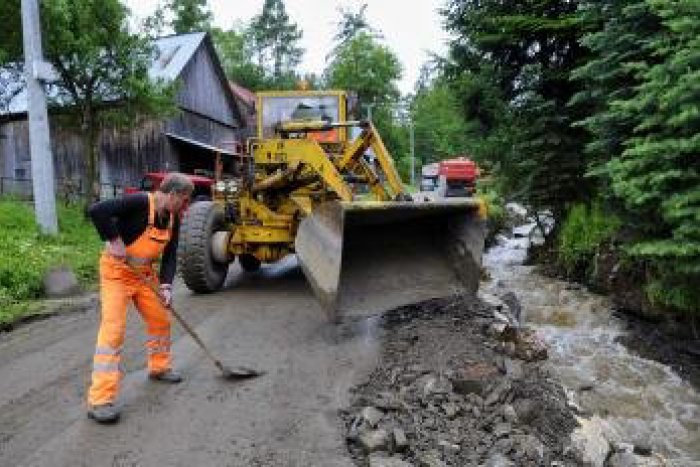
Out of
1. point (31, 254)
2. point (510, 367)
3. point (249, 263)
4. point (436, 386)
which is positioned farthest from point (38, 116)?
point (436, 386)

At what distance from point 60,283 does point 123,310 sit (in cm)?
603

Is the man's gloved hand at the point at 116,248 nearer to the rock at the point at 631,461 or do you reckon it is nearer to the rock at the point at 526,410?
the rock at the point at 526,410

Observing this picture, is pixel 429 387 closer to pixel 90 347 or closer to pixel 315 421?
pixel 315 421

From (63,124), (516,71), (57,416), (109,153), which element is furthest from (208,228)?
(109,153)

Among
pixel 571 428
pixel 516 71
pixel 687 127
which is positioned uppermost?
pixel 516 71

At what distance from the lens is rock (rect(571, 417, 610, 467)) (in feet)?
17.9

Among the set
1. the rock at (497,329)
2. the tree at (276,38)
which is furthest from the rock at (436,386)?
the tree at (276,38)

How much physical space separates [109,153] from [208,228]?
1983cm

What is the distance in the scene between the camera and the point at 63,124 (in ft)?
72.2

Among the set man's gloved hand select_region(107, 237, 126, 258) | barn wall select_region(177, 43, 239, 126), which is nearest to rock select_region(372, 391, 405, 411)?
man's gloved hand select_region(107, 237, 126, 258)

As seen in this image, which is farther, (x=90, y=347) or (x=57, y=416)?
(x=90, y=347)

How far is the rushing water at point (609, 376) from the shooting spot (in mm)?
6980

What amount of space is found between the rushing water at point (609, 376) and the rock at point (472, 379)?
107cm

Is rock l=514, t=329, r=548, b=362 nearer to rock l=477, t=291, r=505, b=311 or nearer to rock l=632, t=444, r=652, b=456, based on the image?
rock l=477, t=291, r=505, b=311
